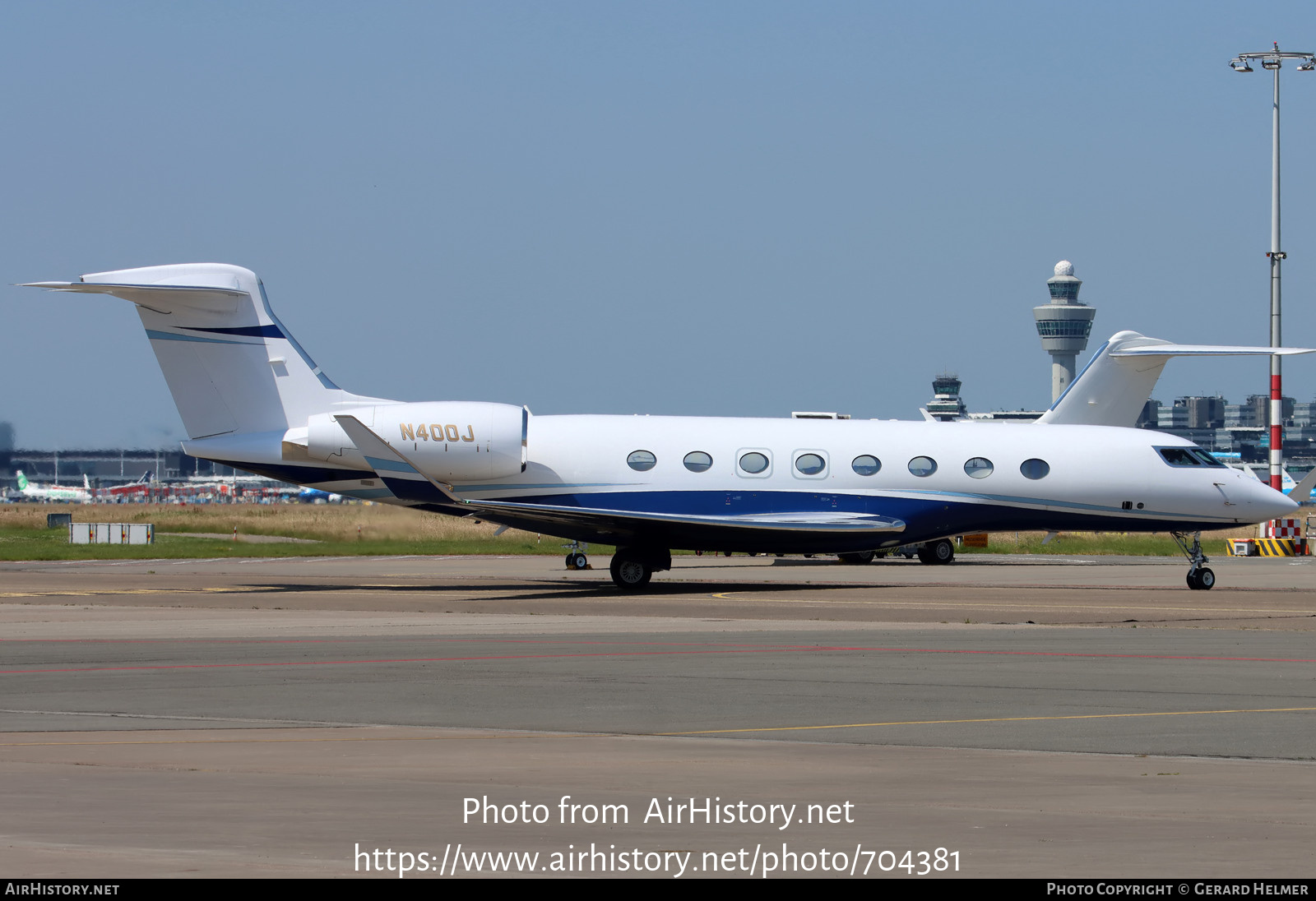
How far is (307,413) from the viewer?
1159 inches

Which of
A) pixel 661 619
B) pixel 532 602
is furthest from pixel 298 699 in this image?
pixel 532 602

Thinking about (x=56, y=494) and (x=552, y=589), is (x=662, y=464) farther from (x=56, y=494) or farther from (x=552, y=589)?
(x=56, y=494)

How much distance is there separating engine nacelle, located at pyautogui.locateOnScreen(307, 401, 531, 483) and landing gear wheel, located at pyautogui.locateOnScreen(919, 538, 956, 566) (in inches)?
626

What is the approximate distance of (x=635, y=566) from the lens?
94.5ft

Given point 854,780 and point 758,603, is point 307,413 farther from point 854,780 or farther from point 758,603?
point 854,780

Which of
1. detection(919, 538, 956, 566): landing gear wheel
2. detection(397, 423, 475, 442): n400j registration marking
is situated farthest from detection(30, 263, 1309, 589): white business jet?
detection(919, 538, 956, 566): landing gear wheel

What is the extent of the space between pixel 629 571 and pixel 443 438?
4.48m

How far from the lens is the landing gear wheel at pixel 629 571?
28766 mm

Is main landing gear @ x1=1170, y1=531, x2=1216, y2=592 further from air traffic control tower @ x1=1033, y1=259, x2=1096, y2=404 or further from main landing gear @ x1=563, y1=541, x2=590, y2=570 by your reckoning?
air traffic control tower @ x1=1033, y1=259, x2=1096, y2=404

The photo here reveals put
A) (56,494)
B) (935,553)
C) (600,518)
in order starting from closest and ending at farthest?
(600,518)
(935,553)
(56,494)

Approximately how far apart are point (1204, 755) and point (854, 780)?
8.72 feet

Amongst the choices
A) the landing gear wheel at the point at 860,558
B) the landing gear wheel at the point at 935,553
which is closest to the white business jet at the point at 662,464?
the landing gear wheel at the point at 860,558

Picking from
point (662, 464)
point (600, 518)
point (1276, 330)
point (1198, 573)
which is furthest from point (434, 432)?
point (1276, 330)
